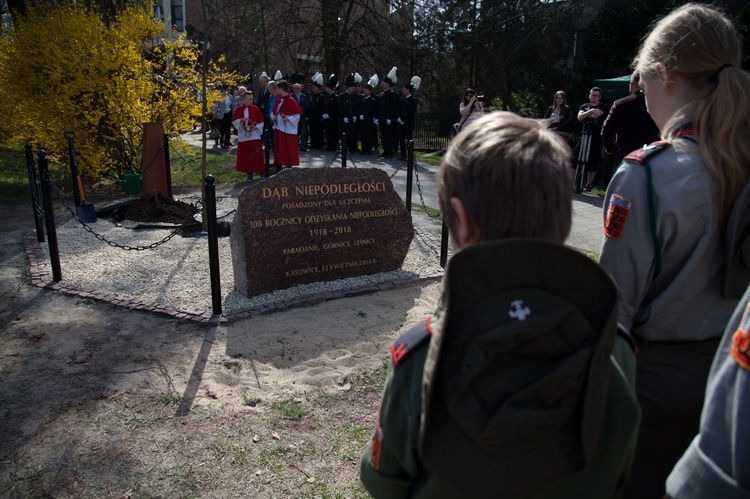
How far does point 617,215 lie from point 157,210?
8.28m

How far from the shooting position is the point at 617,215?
1749 mm

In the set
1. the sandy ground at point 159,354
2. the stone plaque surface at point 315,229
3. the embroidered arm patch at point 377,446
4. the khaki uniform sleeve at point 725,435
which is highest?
the khaki uniform sleeve at point 725,435

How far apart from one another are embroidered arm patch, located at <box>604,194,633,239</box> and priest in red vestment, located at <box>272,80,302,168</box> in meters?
11.3

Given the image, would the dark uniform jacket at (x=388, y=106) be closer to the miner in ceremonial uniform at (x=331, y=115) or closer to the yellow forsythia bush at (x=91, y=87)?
the miner in ceremonial uniform at (x=331, y=115)

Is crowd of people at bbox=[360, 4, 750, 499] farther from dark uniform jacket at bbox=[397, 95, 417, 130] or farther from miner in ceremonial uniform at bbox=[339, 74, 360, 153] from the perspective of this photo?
miner in ceremonial uniform at bbox=[339, 74, 360, 153]

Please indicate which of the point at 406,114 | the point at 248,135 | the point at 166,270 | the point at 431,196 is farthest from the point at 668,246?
the point at 406,114

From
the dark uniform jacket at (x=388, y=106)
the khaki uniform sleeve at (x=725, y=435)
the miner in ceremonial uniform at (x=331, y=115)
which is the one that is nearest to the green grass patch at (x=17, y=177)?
the miner in ceremonial uniform at (x=331, y=115)

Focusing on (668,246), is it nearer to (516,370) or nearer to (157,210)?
(516,370)

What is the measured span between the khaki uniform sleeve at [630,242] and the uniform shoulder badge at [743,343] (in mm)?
706

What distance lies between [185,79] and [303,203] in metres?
6.99

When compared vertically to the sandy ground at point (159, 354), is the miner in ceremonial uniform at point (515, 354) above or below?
above

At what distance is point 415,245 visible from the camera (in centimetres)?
782

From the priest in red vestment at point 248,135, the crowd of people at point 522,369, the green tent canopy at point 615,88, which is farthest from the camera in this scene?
the green tent canopy at point 615,88

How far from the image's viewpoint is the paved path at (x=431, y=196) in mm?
8133
